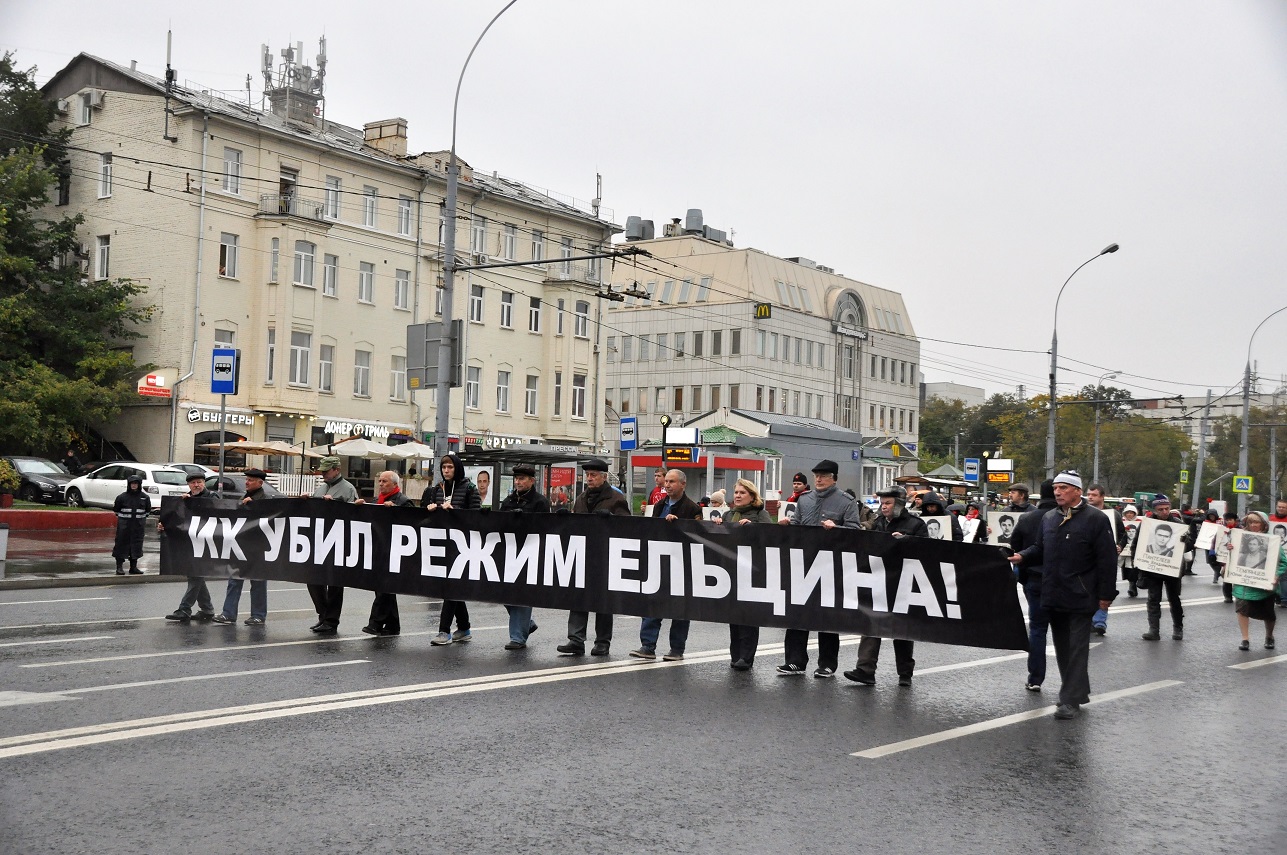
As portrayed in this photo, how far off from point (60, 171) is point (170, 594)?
35.6 metres

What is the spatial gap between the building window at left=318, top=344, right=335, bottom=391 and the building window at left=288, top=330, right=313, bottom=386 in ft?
2.26

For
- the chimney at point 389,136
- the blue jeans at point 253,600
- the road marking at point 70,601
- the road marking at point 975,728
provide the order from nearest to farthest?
the road marking at point 975,728, the blue jeans at point 253,600, the road marking at point 70,601, the chimney at point 389,136

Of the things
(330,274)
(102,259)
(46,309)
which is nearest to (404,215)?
(330,274)

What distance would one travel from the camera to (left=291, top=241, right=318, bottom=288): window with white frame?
155 feet

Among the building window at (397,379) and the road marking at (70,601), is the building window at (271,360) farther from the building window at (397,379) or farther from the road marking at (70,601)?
the road marking at (70,601)

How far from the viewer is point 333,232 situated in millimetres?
48688

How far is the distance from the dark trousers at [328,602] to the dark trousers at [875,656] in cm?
541

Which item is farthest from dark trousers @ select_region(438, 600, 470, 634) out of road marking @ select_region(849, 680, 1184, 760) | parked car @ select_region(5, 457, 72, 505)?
parked car @ select_region(5, 457, 72, 505)

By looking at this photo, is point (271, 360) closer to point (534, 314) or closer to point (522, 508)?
point (534, 314)

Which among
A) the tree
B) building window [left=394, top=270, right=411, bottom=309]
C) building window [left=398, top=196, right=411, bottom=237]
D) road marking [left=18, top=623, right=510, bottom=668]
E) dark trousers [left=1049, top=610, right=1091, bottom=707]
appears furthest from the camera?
building window [left=398, top=196, right=411, bottom=237]

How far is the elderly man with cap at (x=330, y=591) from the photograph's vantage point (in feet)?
43.0

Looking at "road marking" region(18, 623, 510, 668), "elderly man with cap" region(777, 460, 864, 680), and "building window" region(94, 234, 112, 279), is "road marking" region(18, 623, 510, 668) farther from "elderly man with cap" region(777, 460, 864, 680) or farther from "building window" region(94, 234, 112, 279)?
"building window" region(94, 234, 112, 279)

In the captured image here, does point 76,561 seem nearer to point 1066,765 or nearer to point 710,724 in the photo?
point 710,724

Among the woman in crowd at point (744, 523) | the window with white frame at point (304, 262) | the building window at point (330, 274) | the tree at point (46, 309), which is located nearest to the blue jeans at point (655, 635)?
the woman in crowd at point (744, 523)
